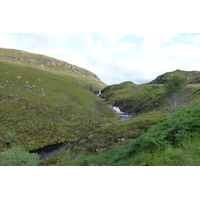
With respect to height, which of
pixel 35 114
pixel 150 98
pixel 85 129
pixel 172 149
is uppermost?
pixel 150 98

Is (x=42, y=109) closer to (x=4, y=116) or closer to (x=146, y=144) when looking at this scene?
(x=4, y=116)

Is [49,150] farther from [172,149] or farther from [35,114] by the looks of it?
[172,149]

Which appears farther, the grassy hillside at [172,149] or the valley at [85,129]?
the valley at [85,129]

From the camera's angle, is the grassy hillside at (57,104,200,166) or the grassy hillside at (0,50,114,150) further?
the grassy hillside at (0,50,114,150)

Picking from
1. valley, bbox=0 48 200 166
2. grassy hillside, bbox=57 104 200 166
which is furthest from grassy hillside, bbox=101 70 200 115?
grassy hillside, bbox=57 104 200 166

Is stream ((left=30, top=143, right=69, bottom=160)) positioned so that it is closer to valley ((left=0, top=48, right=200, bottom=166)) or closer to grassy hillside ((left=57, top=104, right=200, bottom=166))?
valley ((left=0, top=48, right=200, bottom=166))

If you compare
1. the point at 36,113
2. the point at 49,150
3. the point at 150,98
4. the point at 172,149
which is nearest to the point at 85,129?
the point at 49,150

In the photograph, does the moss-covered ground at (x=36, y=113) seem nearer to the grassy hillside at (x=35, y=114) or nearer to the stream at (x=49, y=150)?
the grassy hillside at (x=35, y=114)

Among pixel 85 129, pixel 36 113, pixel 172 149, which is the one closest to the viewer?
pixel 172 149

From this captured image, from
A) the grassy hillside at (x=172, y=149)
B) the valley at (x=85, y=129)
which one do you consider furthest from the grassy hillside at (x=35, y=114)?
the grassy hillside at (x=172, y=149)

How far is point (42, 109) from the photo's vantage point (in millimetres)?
52906

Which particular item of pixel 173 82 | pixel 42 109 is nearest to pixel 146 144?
pixel 173 82

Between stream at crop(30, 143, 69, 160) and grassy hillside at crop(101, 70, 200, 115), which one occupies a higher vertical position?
grassy hillside at crop(101, 70, 200, 115)

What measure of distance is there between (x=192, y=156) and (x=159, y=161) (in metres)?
1.61
